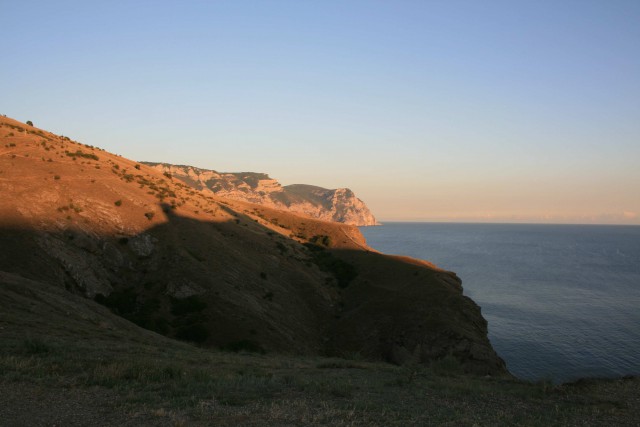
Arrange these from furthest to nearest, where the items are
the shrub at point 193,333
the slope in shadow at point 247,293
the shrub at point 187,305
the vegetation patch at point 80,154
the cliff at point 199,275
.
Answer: the vegetation patch at point 80,154 → the shrub at point 187,305 → the cliff at point 199,275 → the slope in shadow at point 247,293 → the shrub at point 193,333

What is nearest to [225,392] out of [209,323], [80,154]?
[209,323]

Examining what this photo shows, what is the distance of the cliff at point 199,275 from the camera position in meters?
37.9

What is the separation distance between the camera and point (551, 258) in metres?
164

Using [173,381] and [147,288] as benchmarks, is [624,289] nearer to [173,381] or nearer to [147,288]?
[147,288]

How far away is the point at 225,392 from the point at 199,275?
A: 102 feet

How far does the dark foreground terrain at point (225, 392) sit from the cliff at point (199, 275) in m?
14.3

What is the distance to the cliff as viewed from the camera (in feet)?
124

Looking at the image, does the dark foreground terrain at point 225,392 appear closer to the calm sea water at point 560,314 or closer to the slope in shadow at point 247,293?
the calm sea water at point 560,314

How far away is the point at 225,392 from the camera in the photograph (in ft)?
47.8

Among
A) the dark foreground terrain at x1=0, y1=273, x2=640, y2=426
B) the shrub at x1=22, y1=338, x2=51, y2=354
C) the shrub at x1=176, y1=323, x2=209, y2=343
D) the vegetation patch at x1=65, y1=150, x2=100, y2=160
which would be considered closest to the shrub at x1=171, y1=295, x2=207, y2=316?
the shrub at x1=176, y1=323, x2=209, y2=343

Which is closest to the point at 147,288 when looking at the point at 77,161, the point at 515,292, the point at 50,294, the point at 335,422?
the point at 50,294

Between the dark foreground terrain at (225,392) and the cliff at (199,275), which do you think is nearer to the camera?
the dark foreground terrain at (225,392)

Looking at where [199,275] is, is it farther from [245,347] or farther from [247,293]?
[245,347]

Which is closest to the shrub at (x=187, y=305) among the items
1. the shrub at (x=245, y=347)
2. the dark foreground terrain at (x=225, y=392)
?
the shrub at (x=245, y=347)
